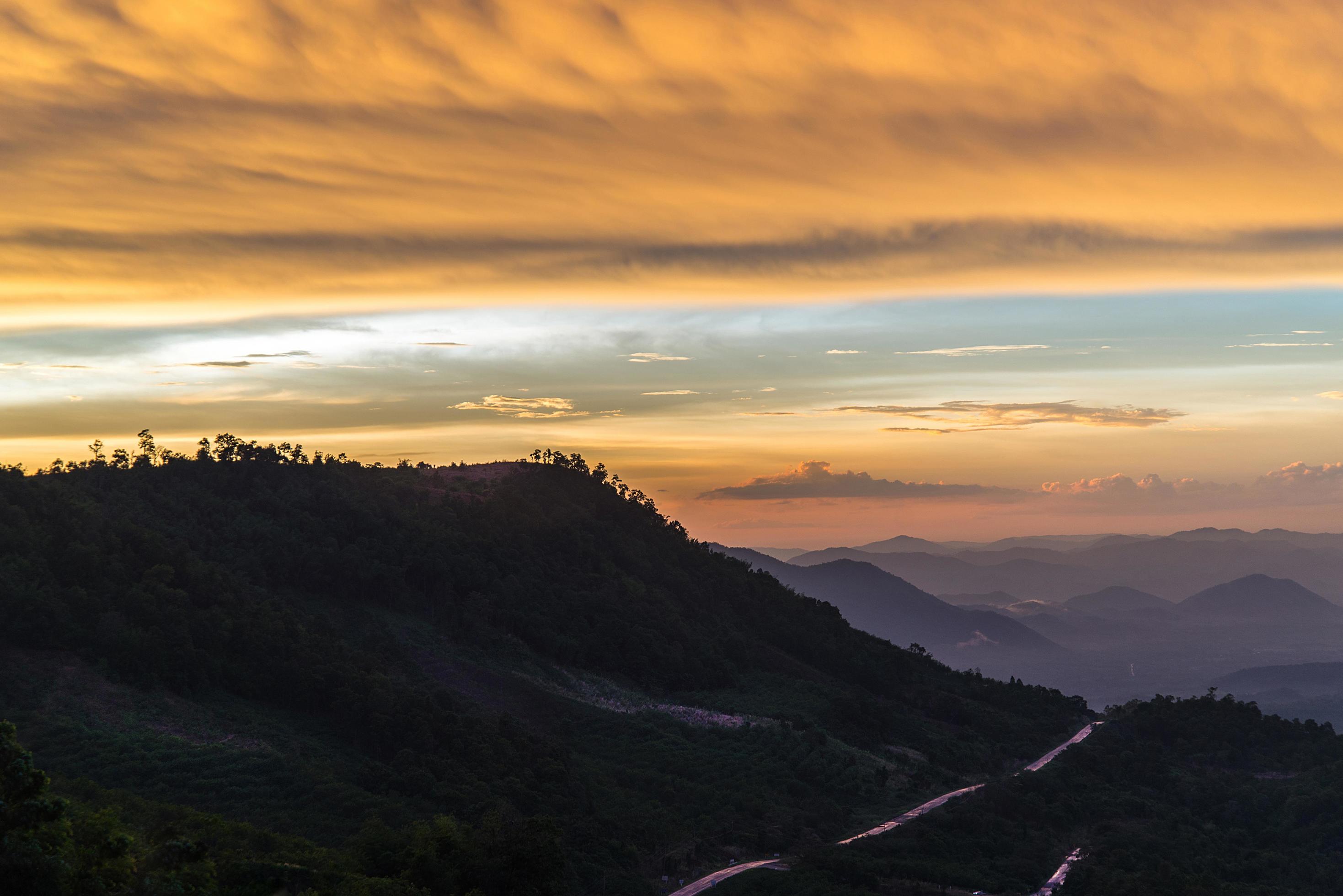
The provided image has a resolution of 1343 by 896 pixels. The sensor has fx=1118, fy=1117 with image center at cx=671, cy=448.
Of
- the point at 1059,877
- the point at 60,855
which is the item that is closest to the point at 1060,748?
the point at 1059,877

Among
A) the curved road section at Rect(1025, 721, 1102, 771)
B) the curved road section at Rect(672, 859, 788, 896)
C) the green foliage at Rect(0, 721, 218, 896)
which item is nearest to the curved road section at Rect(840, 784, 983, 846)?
the curved road section at Rect(672, 859, 788, 896)

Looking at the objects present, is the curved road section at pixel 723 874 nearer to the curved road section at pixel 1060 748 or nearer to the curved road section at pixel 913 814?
the curved road section at pixel 913 814

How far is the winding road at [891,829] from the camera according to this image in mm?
66875

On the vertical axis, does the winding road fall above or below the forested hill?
below

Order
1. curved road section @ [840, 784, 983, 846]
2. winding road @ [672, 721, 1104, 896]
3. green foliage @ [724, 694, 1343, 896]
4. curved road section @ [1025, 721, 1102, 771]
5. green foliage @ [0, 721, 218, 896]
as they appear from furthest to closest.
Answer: curved road section @ [1025, 721, 1102, 771]
curved road section @ [840, 784, 983, 846]
green foliage @ [724, 694, 1343, 896]
winding road @ [672, 721, 1104, 896]
green foliage @ [0, 721, 218, 896]

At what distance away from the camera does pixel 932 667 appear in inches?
5955

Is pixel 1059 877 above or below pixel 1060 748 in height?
above

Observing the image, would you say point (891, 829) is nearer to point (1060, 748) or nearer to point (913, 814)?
point (913, 814)

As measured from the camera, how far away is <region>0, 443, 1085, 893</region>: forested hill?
220 ft

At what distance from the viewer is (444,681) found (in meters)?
103

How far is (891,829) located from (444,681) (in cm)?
4236

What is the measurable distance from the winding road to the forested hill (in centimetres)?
215

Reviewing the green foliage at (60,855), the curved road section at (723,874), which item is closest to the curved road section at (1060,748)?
the curved road section at (723,874)

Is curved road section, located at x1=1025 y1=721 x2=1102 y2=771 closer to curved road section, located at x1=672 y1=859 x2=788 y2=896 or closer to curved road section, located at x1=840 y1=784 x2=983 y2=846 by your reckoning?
curved road section, located at x1=840 y1=784 x2=983 y2=846
